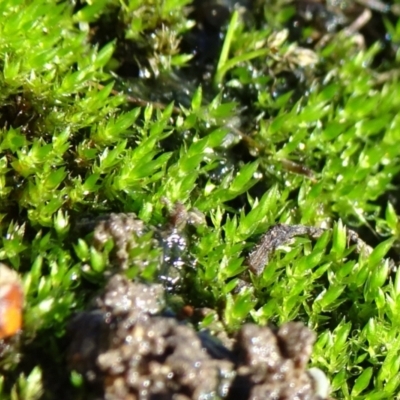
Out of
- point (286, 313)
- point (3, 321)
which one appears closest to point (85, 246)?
point (3, 321)

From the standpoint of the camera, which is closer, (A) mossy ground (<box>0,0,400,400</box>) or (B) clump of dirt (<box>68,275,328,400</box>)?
(B) clump of dirt (<box>68,275,328,400</box>)

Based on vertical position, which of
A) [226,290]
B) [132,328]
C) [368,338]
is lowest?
[368,338]

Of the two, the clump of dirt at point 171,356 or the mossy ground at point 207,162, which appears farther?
the mossy ground at point 207,162

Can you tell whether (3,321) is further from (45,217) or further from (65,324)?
(45,217)

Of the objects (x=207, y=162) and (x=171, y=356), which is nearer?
(x=171, y=356)
